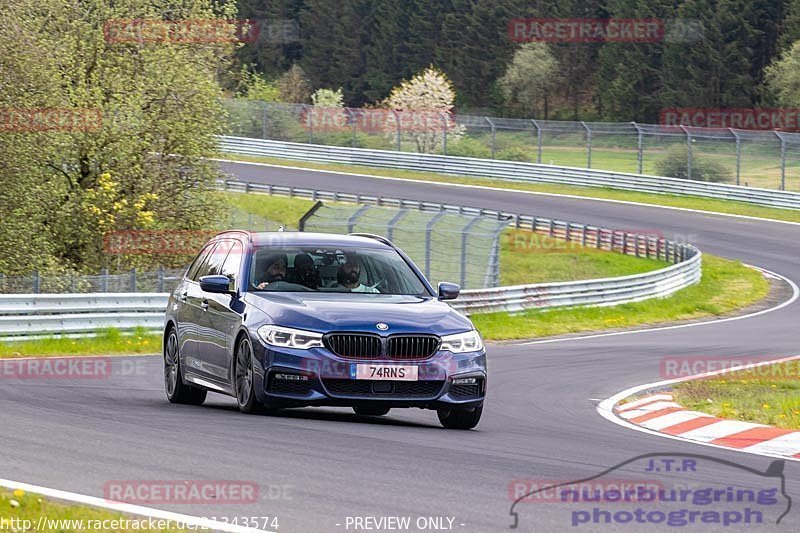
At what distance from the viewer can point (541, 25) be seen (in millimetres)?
108438

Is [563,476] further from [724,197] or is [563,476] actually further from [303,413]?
[724,197]

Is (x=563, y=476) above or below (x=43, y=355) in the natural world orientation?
above

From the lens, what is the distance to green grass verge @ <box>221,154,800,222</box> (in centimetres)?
5347

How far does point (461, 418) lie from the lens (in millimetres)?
11750

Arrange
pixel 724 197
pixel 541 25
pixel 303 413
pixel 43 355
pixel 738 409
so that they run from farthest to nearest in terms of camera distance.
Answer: pixel 541 25 < pixel 724 197 < pixel 43 355 < pixel 738 409 < pixel 303 413

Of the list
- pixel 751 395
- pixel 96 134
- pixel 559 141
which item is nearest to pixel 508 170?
pixel 559 141

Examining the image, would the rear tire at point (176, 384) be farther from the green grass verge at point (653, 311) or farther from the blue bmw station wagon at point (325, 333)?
the green grass verge at point (653, 311)

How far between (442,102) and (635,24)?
1889cm

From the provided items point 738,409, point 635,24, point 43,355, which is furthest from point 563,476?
point 635,24

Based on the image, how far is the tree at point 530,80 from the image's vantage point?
4067 inches

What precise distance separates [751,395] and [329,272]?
6248 millimetres

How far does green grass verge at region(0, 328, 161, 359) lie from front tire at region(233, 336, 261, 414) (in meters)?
8.02

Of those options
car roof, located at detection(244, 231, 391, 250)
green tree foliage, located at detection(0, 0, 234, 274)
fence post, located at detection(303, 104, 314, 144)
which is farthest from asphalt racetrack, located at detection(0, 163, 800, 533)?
fence post, located at detection(303, 104, 314, 144)

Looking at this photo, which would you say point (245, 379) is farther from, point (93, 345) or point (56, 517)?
point (93, 345)
